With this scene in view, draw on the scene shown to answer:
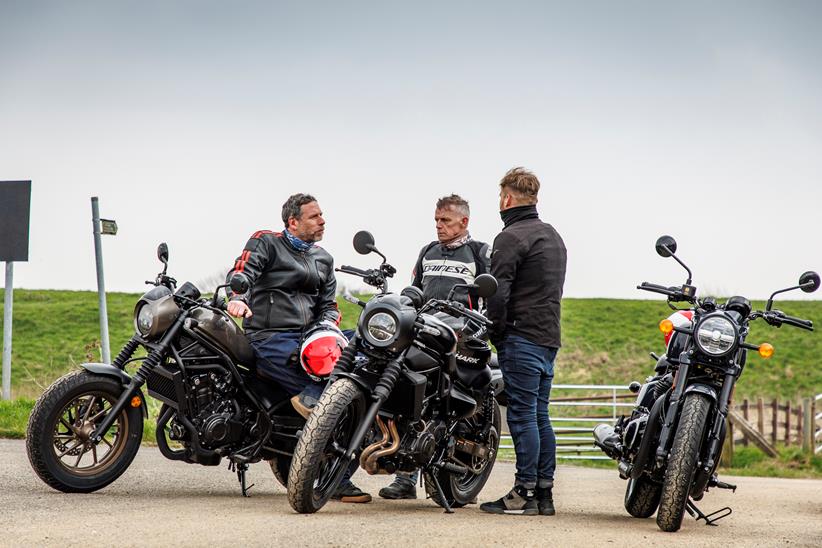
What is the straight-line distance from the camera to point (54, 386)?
694 cm

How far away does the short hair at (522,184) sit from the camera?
25.5ft

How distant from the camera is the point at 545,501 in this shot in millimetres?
7562

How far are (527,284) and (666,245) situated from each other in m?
0.96

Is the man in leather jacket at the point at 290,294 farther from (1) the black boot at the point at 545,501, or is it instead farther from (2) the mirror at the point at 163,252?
(1) the black boot at the point at 545,501

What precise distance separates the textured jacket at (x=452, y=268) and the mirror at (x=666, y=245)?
176 centimetres

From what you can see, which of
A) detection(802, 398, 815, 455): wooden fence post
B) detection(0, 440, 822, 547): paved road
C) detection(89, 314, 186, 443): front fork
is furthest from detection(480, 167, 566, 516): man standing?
detection(802, 398, 815, 455): wooden fence post

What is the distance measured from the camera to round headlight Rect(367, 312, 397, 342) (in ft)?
21.4

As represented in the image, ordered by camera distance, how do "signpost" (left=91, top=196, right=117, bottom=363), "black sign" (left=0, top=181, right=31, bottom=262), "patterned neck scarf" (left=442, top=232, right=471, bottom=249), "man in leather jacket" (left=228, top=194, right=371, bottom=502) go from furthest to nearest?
"black sign" (left=0, top=181, right=31, bottom=262)
"signpost" (left=91, top=196, right=117, bottom=363)
"patterned neck scarf" (left=442, top=232, right=471, bottom=249)
"man in leather jacket" (left=228, top=194, right=371, bottom=502)

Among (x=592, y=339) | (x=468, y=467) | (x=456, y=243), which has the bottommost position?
(x=592, y=339)

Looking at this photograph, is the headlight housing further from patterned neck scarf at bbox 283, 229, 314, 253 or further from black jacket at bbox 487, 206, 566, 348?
patterned neck scarf at bbox 283, 229, 314, 253

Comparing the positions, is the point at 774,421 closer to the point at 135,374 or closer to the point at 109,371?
the point at 135,374

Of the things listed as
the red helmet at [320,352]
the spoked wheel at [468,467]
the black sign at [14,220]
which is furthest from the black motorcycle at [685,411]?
the black sign at [14,220]

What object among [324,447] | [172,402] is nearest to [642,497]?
[324,447]

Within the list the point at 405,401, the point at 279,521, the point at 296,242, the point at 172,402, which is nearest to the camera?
the point at 279,521
